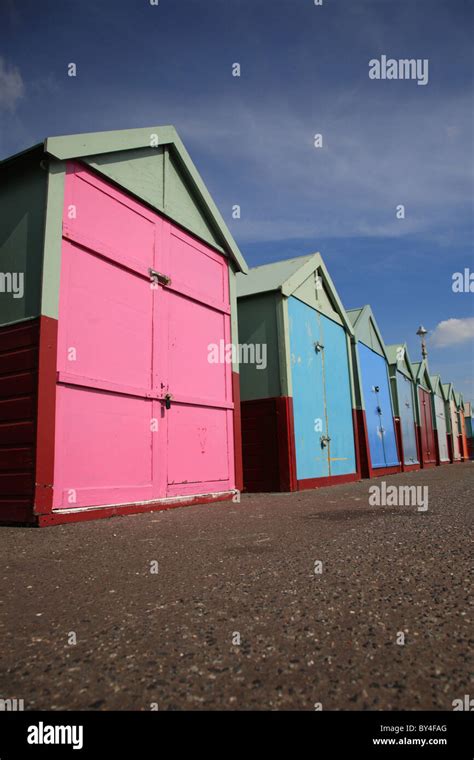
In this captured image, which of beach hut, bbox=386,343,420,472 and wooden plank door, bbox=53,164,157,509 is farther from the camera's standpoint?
beach hut, bbox=386,343,420,472

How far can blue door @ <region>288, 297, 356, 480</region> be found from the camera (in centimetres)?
877

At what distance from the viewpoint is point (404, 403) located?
1673 cm

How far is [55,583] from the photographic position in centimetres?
207

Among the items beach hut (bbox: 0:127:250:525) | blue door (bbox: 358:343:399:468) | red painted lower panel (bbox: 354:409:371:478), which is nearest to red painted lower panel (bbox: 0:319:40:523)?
beach hut (bbox: 0:127:250:525)

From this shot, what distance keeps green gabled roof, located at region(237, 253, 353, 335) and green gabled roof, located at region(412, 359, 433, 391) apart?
10.5 metres

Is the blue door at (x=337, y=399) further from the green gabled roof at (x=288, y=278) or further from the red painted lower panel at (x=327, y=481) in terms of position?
the green gabled roof at (x=288, y=278)

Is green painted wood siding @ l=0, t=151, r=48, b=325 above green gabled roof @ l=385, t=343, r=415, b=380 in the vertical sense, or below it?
below

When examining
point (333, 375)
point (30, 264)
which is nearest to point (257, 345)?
point (333, 375)

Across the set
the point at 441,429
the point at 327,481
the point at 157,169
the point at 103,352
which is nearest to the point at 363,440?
the point at 327,481

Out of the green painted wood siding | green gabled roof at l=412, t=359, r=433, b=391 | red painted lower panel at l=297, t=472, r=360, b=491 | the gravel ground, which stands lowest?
the gravel ground

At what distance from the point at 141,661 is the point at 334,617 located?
640 millimetres

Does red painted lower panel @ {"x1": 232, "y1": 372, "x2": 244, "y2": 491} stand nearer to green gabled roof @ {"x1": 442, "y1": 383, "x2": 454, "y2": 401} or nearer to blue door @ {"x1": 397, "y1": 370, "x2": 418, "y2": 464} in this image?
blue door @ {"x1": 397, "y1": 370, "x2": 418, "y2": 464}

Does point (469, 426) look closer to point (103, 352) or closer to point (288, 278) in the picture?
point (288, 278)
